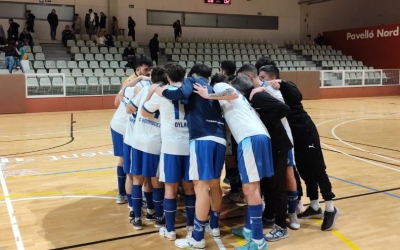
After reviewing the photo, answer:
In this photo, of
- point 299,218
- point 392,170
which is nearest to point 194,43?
point 392,170

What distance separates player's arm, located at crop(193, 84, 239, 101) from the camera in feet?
12.6

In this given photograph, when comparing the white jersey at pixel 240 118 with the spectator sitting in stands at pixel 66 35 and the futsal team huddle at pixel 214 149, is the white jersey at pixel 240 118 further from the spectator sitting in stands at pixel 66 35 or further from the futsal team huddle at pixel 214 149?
the spectator sitting in stands at pixel 66 35

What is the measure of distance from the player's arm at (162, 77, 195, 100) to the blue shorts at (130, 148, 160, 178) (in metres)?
0.83

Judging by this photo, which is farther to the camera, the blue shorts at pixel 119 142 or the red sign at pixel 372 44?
the red sign at pixel 372 44

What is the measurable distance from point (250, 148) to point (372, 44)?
25.3m

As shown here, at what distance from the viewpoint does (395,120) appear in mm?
13531

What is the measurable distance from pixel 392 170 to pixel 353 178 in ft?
2.99

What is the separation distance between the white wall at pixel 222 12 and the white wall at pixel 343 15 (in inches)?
40.6

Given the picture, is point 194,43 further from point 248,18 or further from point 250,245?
point 250,245

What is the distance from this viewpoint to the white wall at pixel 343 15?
2797 cm

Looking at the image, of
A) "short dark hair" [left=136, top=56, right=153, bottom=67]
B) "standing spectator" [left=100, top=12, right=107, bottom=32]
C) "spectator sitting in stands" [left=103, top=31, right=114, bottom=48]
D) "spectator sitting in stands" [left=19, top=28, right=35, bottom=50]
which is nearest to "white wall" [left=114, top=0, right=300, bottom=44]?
"standing spectator" [left=100, top=12, right=107, bottom=32]

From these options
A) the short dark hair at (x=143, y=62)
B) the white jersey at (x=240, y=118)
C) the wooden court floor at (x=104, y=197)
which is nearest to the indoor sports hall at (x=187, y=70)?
the wooden court floor at (x=104, y=197)

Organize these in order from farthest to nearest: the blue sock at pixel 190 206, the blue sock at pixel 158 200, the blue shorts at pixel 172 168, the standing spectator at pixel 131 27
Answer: the standing spectator at pixel 131 27 → the blue sock at pixel 158 200 → the blue sock at pixel 190 206 → the blue shorts at pixel 172 168

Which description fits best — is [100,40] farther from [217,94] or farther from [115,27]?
[217,94]
